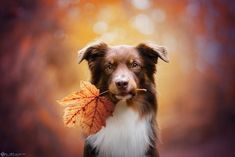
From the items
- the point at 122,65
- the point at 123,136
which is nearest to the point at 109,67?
the point at 122,65

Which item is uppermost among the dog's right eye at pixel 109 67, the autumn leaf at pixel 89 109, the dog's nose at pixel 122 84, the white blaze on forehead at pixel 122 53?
the white blaze on forehead at pixel 122 53

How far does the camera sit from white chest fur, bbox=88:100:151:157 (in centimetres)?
286

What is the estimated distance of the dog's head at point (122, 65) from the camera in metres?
2.74

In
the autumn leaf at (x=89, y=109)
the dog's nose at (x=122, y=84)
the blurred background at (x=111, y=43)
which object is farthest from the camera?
the blurred background at (x=111, y=43)

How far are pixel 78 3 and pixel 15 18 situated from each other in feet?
0.99

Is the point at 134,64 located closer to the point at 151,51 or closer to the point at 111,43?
the point at 151,51

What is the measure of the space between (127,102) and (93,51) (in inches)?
10.4

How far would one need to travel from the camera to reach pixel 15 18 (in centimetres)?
310

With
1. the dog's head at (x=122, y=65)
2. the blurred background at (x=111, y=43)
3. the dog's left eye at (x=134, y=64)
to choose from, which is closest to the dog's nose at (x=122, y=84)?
the dog's head at (x=122, y=65)

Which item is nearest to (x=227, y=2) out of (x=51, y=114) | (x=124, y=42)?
(x=124, y=42)

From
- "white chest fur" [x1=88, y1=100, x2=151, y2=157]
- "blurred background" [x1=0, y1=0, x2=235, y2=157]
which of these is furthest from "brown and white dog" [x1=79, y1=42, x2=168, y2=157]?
"blurred background" [x1=0, y1=0, x2=235, y2=157]

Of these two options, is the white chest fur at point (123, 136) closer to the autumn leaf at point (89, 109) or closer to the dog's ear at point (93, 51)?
the autumn leaf at point (89, 109)

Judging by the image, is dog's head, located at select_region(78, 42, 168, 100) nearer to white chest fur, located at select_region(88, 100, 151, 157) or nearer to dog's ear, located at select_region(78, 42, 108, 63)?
dog's ear, located at select_region(78, 42, 108, 63)

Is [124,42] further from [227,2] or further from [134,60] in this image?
[227,2]
